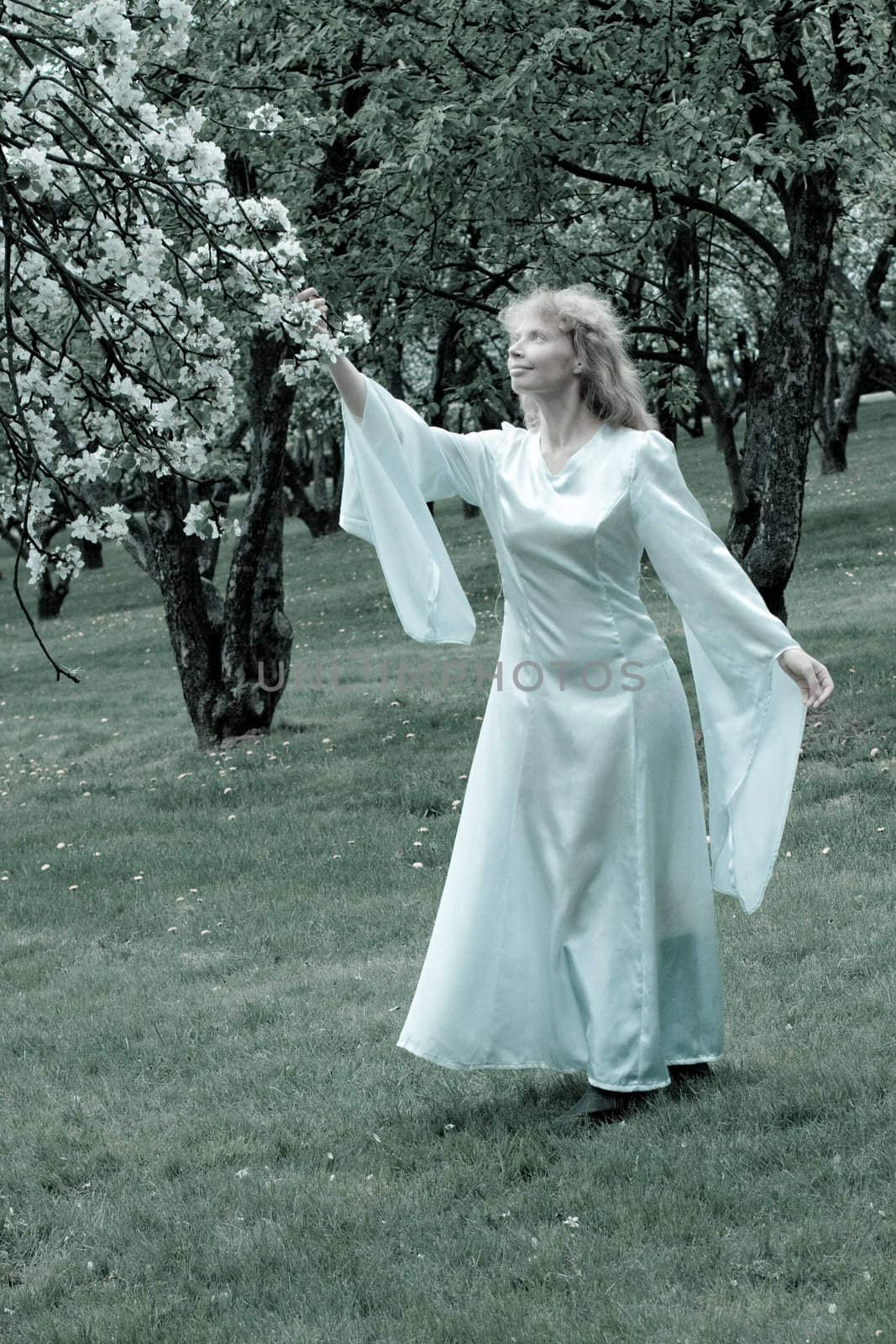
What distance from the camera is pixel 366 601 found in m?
23.5

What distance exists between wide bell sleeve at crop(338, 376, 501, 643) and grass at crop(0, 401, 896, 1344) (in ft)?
5.23

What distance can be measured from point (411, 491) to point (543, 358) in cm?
61

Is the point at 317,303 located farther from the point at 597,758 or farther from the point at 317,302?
the point at 597,758

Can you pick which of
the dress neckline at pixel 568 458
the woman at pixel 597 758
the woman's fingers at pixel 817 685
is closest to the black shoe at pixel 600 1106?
the woman at pixel 597 758

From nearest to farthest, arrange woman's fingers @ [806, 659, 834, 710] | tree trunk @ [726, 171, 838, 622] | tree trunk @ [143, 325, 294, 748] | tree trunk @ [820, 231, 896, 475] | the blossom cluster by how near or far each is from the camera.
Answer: the blossom cluster, woman's fingers @ [806, 659, 834, 710], tree trunk @ [726, 171, 838, 622], tree trunk @ [143, 325, 294, 748], tree trunk @ [820, 231, 896, 475]

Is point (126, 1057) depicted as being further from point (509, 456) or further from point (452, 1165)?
point (509, 456)

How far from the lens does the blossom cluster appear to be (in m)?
3.90

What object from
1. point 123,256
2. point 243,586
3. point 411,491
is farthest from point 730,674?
point 243,586

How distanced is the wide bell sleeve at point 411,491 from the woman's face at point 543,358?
0.92 feet

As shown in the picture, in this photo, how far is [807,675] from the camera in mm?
4391


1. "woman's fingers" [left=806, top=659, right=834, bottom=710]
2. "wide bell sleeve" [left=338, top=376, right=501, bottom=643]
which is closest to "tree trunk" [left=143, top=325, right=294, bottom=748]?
"wide bell sleeve" [left=338, top=376, right=501, bottom=643]

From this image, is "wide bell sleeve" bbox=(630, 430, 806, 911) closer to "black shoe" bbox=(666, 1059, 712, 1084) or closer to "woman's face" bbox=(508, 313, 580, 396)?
"woman's face" bbox=(508, 313, 580, 396)

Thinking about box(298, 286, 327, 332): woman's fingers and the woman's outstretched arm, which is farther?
the woman's outstretched arm

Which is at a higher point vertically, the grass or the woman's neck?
the woman's neck
